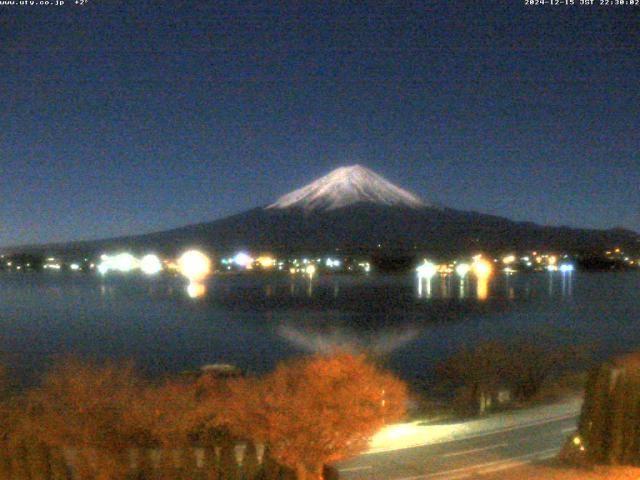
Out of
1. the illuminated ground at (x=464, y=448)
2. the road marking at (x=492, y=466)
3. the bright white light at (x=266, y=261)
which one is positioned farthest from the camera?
the bright white light at (x=266, y=261)

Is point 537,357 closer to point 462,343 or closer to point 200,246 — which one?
point 462,343

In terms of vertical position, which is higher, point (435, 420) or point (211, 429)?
point (211, 429)

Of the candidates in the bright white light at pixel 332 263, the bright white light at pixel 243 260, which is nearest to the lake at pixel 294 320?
the bright white light at pixel 332 263

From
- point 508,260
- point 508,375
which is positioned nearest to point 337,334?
point 508,375

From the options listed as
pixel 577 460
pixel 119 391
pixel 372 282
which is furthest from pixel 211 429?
pixel 372 282

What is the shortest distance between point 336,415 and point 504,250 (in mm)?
70496

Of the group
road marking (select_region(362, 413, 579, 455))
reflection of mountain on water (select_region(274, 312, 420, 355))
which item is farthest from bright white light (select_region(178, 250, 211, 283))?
road marking (select_region(362, 413, 579, 455))

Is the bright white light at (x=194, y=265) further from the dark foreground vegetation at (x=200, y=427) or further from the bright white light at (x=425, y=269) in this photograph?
the dark foreground vegetation at (x=200, y=427)

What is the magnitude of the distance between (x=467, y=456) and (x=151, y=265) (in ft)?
221

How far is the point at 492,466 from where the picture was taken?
30.8ft

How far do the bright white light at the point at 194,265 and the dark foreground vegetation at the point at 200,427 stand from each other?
61.2 metres

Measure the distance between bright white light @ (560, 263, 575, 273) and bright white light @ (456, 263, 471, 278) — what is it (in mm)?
8774

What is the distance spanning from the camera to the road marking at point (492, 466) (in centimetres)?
895

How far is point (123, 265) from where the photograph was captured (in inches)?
3039
